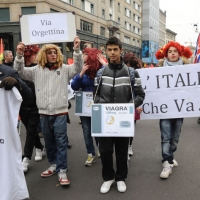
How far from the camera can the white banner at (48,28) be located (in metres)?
3.38

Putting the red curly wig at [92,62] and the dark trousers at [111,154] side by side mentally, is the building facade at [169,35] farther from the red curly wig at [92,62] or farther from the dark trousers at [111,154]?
the dark trousers at [111,154]

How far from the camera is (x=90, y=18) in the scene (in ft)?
114

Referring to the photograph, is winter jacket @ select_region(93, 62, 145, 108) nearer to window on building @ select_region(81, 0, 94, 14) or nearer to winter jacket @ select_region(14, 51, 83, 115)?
winter jacket @ select_region(14, 51, 83, 115)

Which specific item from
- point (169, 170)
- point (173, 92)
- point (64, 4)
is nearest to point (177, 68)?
point (173, 92)

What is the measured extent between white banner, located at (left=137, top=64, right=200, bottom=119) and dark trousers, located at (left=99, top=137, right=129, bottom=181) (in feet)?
2.85

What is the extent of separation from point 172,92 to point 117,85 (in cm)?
113

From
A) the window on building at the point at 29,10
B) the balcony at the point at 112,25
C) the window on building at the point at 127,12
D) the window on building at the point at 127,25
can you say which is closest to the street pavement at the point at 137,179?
the window on building at the point at 29,10

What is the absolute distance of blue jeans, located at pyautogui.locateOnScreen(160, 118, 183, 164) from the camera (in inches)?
145

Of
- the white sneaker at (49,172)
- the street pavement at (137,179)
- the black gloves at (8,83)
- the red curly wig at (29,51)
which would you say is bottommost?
the street pavement at (137,179)

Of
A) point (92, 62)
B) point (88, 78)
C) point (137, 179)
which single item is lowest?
point (137, 179)

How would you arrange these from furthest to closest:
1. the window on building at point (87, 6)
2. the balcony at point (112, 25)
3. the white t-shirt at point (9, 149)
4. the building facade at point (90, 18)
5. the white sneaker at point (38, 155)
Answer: the balcony at point (112, 25), the window on building at point (87, 6), the building facade at point (90, 18), the white sneaker at point (38, 155), the white t-shirt at point (9, 149)

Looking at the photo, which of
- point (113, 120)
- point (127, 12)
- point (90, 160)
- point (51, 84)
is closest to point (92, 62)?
point (51, 84)

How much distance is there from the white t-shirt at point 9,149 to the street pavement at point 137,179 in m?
0.52

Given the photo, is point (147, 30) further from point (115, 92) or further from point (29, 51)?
point (115, 92)
